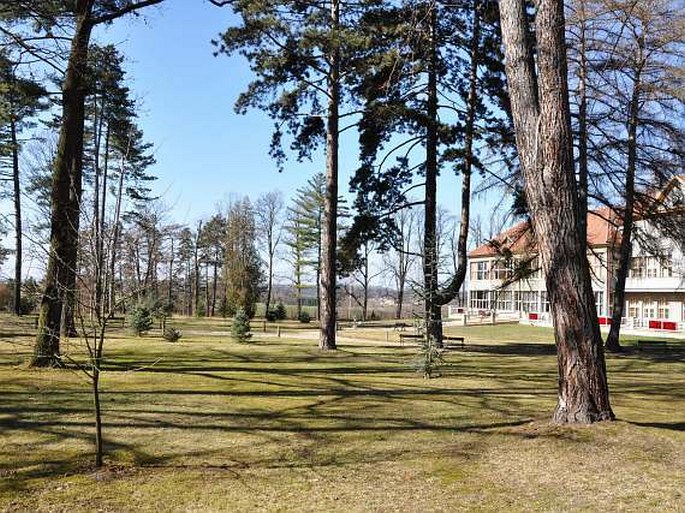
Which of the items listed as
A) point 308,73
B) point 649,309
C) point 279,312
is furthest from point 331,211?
point 649,309

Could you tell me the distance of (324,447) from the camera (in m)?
6.47

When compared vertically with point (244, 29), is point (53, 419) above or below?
below

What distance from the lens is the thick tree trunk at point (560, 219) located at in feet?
22.8

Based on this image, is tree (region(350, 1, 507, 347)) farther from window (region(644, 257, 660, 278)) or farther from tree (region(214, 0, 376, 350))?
A: window (region(644, 257, 660, 278))

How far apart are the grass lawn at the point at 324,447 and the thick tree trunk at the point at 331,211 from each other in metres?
7.28

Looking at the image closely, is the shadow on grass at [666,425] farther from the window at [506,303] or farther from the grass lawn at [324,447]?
the window at [506,303]

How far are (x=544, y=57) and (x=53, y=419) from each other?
7.49 metres

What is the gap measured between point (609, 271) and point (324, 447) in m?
20.2

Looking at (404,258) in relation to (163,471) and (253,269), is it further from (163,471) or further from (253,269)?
(163,471)

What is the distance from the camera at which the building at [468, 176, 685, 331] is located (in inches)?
850

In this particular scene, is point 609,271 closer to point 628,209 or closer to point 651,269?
point 628,209

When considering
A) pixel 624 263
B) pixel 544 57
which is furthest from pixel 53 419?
pixel 624 263

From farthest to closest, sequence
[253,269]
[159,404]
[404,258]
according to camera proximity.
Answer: [404,258] → [253,269] → [159,404]

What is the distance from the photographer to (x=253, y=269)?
144ft
